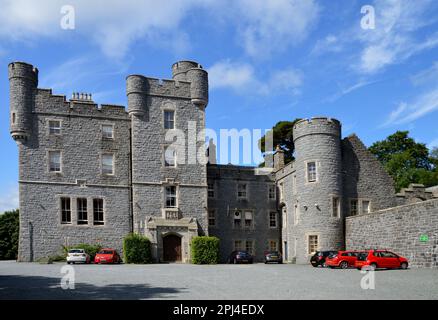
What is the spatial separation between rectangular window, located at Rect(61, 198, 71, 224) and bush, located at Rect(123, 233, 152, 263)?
482cm

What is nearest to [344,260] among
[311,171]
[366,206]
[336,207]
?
[336,207]

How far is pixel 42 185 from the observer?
36000 millimetres

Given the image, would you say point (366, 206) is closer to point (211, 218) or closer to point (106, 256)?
point (211, 218)

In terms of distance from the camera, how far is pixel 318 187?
36.2m

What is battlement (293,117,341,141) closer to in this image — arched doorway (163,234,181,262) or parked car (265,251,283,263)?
parked car (265,251,283,263)

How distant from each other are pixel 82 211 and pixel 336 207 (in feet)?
61.5

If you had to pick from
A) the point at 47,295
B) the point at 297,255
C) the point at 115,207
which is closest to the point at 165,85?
the point at 115,207

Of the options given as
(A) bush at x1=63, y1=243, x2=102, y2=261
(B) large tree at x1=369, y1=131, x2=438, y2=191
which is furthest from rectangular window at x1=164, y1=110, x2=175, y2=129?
(B) large tree at x1=369, y1=131, x2=438, y2=191

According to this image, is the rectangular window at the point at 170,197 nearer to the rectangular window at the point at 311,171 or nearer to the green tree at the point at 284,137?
the rectangular window at the point at 311,171

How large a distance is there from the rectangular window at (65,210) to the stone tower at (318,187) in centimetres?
1712

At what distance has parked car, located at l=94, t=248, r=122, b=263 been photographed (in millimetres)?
33469

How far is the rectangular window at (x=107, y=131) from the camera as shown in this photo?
3841cm
